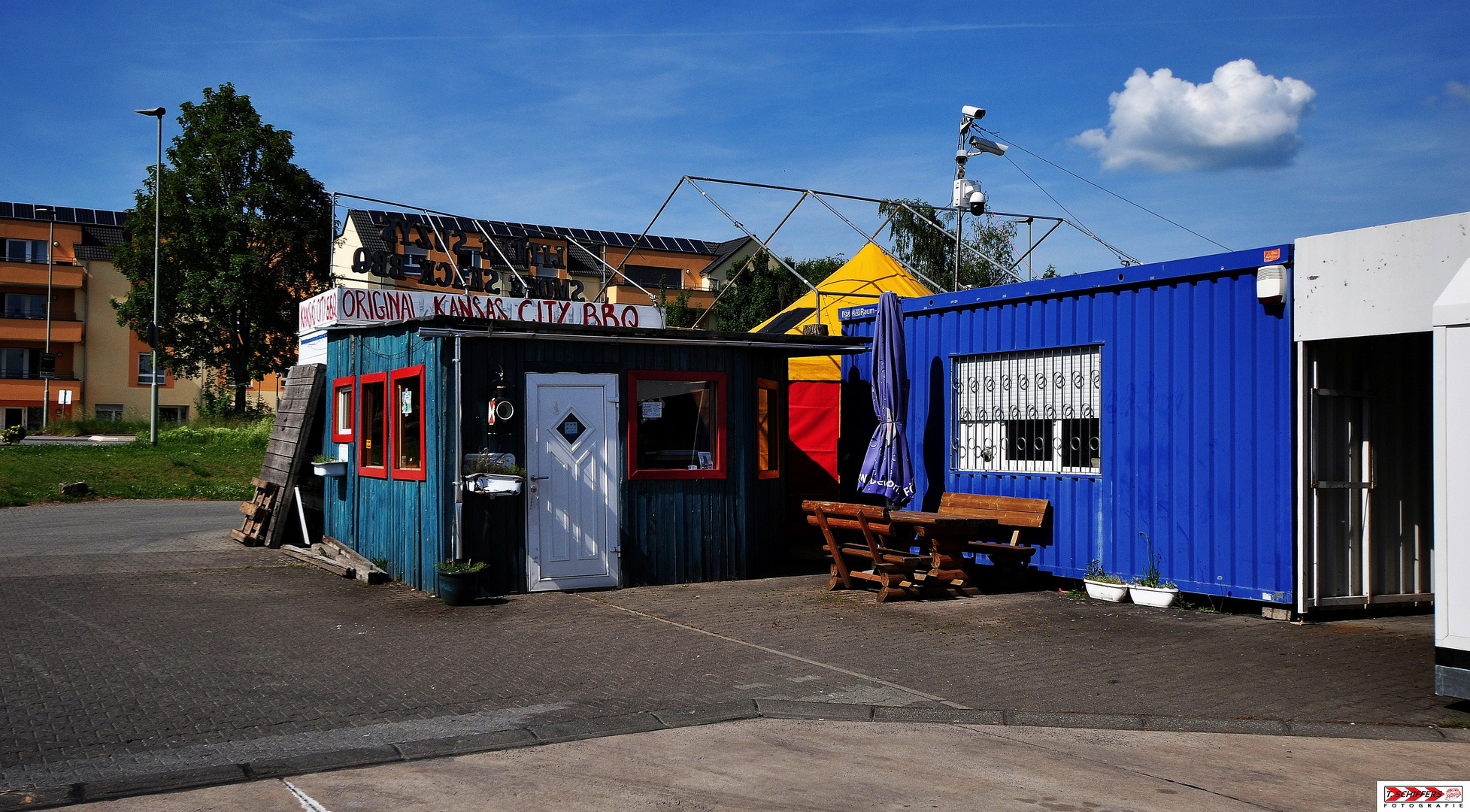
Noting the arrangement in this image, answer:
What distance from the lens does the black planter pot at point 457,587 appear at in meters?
10.9

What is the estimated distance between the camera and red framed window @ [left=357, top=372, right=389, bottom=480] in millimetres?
Answer: 12953

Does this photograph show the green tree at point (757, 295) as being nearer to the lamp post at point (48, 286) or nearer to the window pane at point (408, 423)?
the lamp post at point (48, 286)

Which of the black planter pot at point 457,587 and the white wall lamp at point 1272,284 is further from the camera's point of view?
the black planter pot at point 457,587

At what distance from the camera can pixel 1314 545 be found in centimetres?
1005

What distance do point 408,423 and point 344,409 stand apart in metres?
2.44

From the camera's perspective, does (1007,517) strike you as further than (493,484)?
Yes

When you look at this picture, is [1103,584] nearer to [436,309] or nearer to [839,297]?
[839,297]

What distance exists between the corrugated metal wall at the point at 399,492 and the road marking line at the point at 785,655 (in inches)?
68.7

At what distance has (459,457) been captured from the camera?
11266 mm

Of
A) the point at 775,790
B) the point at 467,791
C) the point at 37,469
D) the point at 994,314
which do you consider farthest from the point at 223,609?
the point at 37,469

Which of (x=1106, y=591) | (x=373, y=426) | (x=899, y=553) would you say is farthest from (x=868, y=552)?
(x=373, y=426)

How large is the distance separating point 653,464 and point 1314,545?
6.69 metres

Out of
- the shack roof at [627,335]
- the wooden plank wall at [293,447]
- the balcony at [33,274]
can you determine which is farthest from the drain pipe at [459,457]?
the balcony at [33,274]

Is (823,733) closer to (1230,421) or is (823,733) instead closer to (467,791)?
(467,791)
